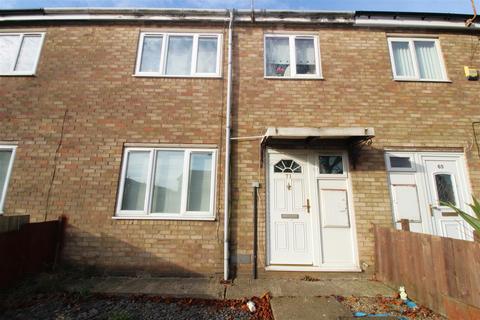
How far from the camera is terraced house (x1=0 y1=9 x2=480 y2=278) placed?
527 cm

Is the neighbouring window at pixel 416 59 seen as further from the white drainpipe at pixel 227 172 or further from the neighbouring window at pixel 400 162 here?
the white drainpipe at pixel 227 172

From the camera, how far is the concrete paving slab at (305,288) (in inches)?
168

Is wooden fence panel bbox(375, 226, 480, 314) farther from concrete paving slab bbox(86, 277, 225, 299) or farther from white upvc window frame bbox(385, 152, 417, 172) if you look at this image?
concrete paving slab bbox(86, 277, 225, 299)

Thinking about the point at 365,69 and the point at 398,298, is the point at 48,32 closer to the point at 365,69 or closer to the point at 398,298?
the point at 365,69

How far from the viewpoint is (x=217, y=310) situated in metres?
3.73

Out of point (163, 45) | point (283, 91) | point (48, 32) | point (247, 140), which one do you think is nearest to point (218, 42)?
point (163, 45)

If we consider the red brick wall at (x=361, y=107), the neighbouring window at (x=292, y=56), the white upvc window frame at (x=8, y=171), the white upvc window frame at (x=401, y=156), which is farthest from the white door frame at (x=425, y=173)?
the white upvc window frame at (x=8, y=171)

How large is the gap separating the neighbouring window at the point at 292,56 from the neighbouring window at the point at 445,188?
147 inches

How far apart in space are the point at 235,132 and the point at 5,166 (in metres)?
5.42

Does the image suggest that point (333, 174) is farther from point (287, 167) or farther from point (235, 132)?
point (235, 132)

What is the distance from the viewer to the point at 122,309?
3.67 meters

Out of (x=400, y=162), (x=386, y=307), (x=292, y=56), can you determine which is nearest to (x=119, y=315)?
(x=386, y=307)

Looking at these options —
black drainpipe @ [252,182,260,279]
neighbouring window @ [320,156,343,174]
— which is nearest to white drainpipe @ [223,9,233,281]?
black drainpipe @ [252,182,260,279]

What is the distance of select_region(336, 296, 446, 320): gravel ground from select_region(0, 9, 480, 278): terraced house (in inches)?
43.3
